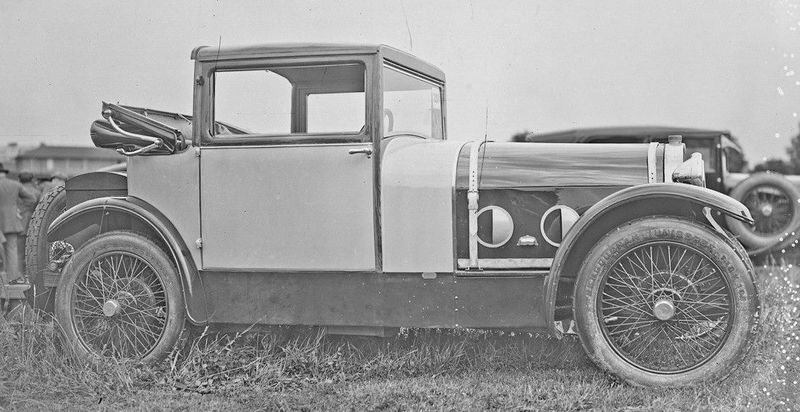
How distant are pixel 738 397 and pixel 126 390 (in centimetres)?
301

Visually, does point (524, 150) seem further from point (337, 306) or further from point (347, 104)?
point (337, 306)

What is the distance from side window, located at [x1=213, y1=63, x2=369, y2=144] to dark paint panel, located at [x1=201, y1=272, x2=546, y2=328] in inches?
31.0

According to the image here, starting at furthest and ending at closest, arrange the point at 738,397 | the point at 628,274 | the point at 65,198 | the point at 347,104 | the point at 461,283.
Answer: the point at 65,198 < the point at 347,104 < the point at 461,283 < the point at 628,274 < the point at 738,397

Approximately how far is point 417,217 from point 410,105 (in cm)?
91

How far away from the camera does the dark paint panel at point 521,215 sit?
13.6 ft

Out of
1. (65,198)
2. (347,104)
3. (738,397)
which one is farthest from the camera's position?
(65,198)

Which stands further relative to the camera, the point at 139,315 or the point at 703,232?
the point at 139,315

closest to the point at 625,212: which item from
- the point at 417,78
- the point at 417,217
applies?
the point at 417,217

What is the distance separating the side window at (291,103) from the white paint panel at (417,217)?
33 centimetres

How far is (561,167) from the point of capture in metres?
4.17

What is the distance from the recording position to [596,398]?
363 centimetres

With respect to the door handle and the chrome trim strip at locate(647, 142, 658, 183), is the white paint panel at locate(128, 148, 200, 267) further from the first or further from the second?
the chrome trim strip at locate(647, 142, 658, 183)

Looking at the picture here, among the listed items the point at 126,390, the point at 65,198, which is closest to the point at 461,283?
the point at 126,390

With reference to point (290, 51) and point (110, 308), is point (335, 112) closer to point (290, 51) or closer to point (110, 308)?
point (290, 51)
